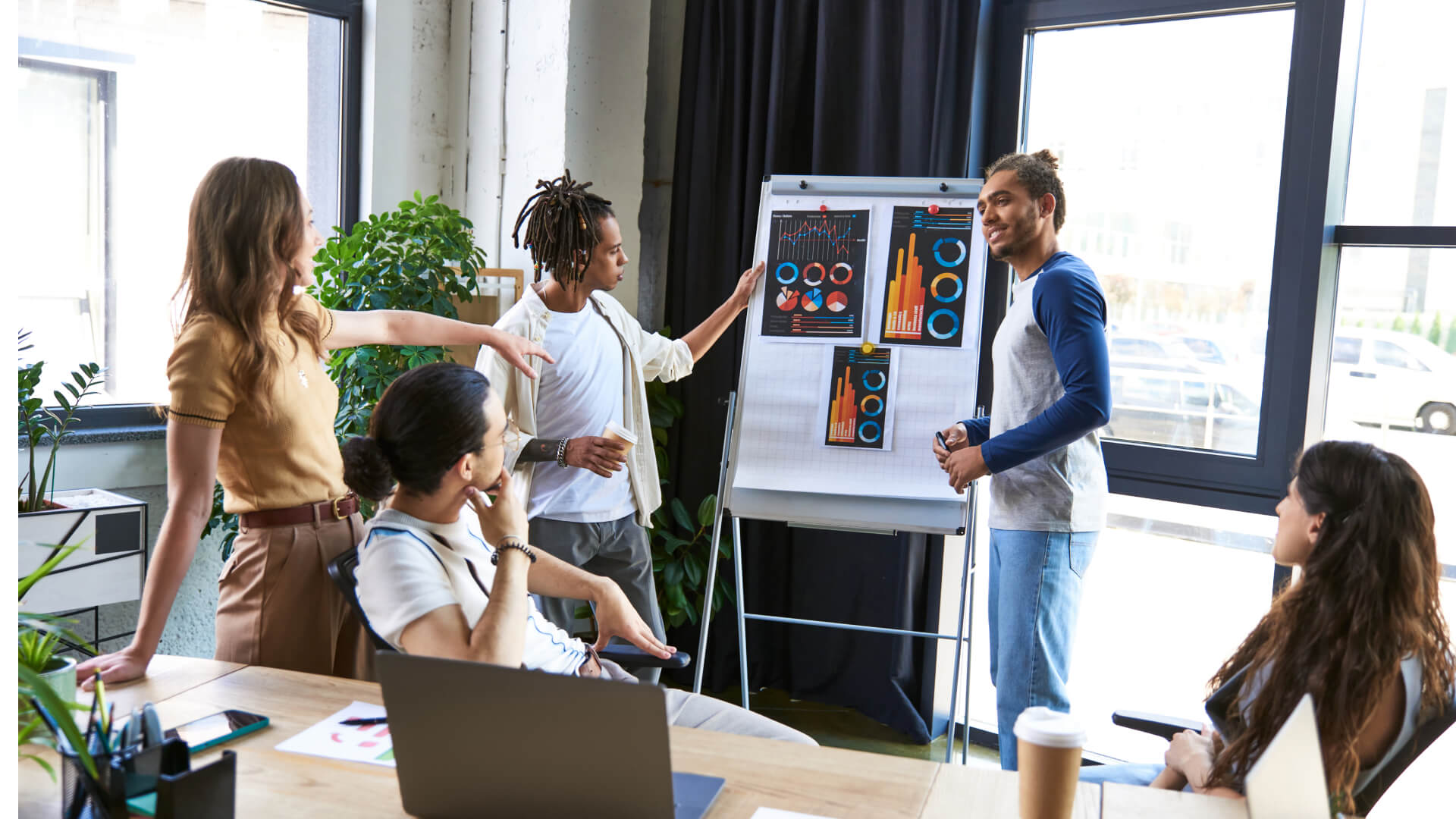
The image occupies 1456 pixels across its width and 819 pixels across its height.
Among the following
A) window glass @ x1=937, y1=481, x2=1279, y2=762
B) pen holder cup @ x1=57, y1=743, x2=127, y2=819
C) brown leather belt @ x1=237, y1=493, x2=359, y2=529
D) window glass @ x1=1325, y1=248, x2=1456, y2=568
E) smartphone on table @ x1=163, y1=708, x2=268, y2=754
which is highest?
window glass @ x1=1325, y1=248, x2=1456, y2=568

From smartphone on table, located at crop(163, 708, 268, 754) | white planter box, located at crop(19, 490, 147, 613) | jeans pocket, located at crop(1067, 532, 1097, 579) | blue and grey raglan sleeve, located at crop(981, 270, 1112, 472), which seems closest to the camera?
smartphone on table, located at crop(163, 708, 268, 754)

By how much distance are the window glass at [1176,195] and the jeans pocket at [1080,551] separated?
0.82 metres

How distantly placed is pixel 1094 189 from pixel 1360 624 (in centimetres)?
194

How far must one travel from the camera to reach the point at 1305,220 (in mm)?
2703

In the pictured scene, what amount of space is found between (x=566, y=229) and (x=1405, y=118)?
211 cm

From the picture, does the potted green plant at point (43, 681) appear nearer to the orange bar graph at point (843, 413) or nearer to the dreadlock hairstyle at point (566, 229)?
the dreadlock hairstyle at point (566, 229)

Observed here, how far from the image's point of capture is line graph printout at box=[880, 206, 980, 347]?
8.89 feet

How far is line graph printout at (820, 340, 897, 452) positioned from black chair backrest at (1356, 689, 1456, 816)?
145cm

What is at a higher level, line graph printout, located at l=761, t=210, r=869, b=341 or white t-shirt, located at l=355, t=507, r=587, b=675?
line graph printout, located at l=761, t=210, r=869, b=341

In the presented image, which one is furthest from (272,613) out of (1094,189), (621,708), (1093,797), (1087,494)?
(1094,189)

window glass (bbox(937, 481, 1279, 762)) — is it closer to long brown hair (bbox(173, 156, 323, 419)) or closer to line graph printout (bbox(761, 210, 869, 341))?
line graph printout (bbox(761, 210, 869, 341))

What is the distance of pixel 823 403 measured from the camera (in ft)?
9.05

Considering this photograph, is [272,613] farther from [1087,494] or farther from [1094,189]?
[1094,189]

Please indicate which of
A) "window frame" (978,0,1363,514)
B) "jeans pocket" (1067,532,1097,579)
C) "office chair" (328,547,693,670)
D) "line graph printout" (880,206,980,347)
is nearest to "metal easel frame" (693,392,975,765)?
"jeans pocket" (1067,532,1097,579)
